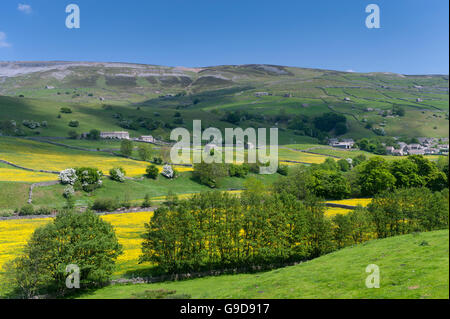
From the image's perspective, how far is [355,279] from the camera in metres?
24.8

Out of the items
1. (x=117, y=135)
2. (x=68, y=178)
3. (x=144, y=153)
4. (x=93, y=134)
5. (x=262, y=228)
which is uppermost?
(x=93, y=134)

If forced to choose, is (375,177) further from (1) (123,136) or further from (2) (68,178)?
(1) (123,136)

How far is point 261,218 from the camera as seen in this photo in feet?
145

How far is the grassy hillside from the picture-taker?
20531mm

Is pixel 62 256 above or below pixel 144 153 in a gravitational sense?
below

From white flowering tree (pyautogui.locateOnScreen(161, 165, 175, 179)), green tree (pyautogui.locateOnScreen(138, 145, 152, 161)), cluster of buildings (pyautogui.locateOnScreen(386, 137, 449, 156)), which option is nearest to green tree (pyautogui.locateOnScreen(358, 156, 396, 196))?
white flowering tree (pyautogui.locateOnScreen(161, 165, 175, 179))

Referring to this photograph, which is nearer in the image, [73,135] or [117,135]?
[73,135]

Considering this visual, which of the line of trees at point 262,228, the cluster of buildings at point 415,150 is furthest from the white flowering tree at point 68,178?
the cluster of buildings at point 415,150

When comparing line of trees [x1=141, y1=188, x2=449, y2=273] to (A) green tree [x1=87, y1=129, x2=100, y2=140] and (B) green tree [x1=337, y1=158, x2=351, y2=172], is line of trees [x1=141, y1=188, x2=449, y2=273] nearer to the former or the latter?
(B) green tree [x1=337, y1=158, x2=351, y2=172]

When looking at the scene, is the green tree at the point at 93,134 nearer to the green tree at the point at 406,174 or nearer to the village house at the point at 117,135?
the village house at the point at 117,135

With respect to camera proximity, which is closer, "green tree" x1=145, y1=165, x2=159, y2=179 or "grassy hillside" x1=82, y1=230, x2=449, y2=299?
"grassy hillside" x1=82, y1=230, x2=449, y2=299

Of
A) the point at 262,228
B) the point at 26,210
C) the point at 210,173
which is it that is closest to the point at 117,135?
the point at 210,173

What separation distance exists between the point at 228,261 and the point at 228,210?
22.9 ft

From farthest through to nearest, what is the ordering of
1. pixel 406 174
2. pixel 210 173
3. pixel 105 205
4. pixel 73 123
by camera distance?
pixel 73 123 < pixel 210 173 < pixel 406 174 < pixel 105 205
